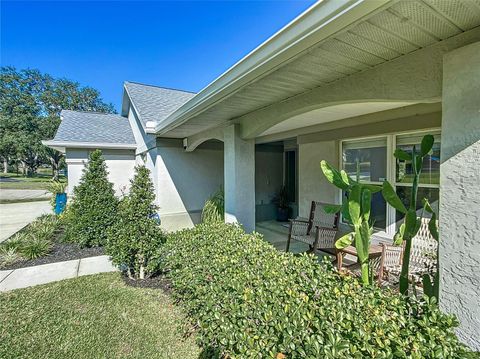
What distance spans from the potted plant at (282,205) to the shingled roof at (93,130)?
7.56 meters

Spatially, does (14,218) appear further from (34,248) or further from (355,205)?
(355,205)

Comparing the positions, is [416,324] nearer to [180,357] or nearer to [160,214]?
[180,357]

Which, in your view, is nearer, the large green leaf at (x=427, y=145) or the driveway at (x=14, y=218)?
the large green leaf at (x=427, y=145)

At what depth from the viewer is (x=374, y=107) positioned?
467 cm

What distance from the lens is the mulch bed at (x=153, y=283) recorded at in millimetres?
4645

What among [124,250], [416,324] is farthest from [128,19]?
[416,324]

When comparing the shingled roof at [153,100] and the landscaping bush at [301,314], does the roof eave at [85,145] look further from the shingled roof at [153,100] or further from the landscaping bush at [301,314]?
the landscaping bush at [301,314]

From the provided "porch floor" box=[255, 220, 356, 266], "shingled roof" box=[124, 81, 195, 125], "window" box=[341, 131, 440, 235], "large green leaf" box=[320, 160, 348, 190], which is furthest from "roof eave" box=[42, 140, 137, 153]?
"large green leaf" box=[320, 160, 348, 190]

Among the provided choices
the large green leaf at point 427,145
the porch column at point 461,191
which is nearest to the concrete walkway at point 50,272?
the porch column at point 461,191

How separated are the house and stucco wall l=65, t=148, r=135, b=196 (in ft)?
17.7

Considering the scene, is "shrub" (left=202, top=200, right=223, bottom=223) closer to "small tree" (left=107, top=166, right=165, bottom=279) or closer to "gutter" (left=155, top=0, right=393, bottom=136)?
"small tree" (left=107, top=166, right=165, bottom=279)

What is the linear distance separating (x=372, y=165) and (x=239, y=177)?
3153 mm

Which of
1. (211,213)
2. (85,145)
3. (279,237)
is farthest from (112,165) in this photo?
(279,237)

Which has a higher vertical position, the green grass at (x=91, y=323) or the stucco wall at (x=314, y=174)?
the stucco wall at (x=314, y=174)
